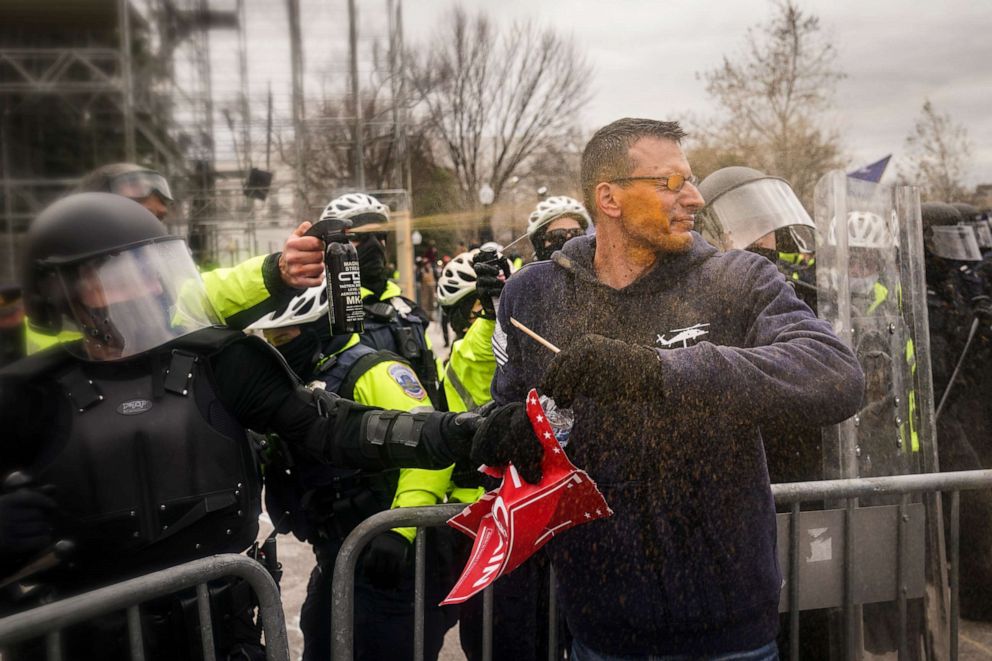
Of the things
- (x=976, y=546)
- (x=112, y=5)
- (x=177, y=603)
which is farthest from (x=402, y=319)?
(x=112, y=5)

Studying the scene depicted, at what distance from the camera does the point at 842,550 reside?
2.41 m

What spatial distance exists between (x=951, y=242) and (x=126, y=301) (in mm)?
4298

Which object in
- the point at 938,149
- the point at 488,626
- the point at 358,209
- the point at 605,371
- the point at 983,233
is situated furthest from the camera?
the point at 938,149

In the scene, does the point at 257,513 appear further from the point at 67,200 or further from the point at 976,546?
the point at 976,546

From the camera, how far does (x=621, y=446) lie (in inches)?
68.7

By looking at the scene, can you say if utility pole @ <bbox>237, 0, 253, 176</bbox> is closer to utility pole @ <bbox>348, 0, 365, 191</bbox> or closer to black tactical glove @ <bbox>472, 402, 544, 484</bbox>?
utility pole @ <bbox>348, 0, 365, 191</bbox>

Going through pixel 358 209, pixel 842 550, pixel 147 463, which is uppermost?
pixel 358 209

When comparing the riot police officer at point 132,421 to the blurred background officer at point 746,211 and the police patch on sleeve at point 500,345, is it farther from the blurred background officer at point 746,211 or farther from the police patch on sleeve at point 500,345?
the blurred background officer at point 746,211

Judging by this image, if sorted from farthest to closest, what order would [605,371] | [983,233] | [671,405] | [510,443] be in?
[983,233]
[510,443]
[671,405]
[605,371]

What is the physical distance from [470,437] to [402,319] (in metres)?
1.31

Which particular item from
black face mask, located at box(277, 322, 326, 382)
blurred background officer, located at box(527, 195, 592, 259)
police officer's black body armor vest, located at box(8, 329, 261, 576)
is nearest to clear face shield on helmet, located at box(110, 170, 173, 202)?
black face mask, located at box(277, 322, 326, 382)

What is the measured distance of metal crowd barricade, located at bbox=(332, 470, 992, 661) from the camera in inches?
82.1

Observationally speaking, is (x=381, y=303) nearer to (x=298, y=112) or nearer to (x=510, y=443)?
(x=510, y=443)

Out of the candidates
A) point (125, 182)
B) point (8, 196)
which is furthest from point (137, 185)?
point (8, 196)
